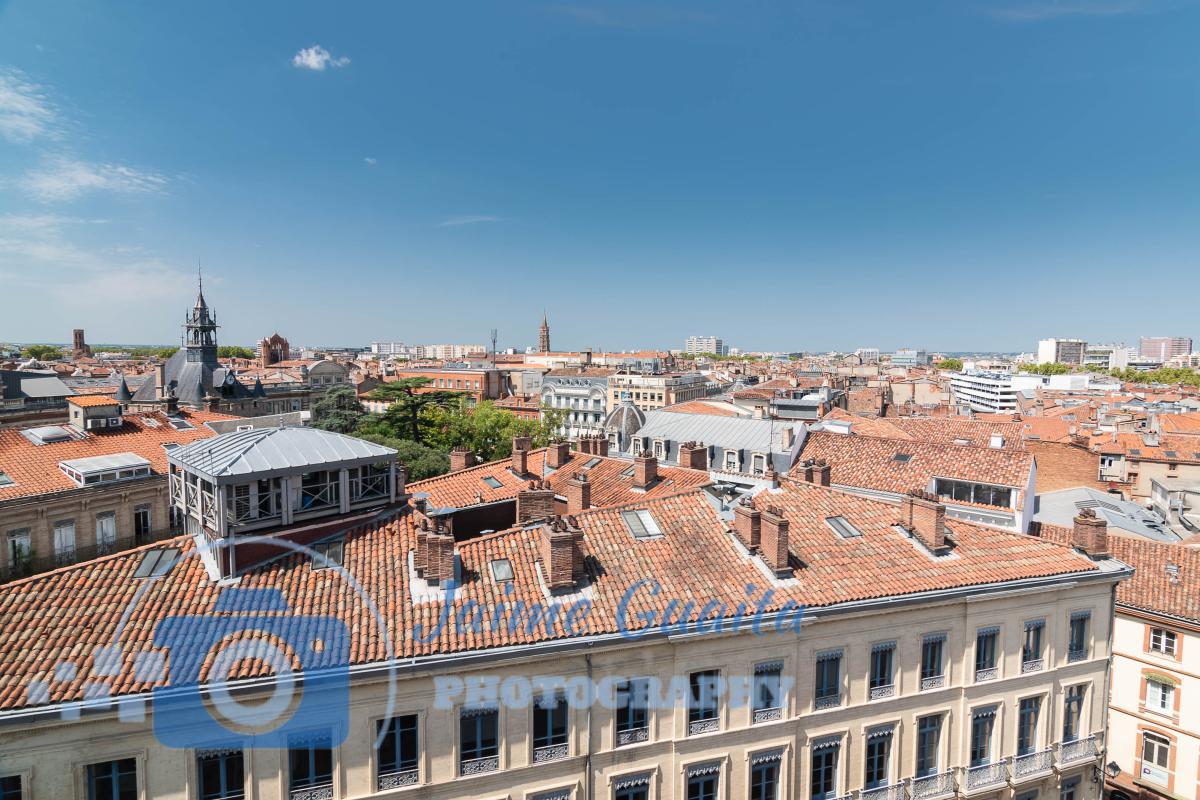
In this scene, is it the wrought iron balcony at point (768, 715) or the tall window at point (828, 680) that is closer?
the wrought iron balcony at point (768, 715)

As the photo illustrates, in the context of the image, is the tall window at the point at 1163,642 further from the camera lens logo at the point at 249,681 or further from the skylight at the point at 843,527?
the camera lens logo at the point at 249,681

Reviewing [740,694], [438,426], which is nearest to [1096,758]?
[740,694]

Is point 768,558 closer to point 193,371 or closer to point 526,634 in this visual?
point 526,634

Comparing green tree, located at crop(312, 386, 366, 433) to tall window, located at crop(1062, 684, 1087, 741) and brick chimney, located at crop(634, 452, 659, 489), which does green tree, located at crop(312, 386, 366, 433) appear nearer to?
brick chimney, located at crop(634, 452, 659, 489)

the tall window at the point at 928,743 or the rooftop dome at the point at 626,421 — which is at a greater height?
the rooftop dome at the point at 626,421

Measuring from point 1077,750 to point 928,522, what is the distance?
8.65 meters

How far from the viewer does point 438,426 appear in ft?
189

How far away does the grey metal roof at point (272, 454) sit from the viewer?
53.5 ft

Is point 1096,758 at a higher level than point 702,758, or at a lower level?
lower

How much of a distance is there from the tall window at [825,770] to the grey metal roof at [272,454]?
14.4m

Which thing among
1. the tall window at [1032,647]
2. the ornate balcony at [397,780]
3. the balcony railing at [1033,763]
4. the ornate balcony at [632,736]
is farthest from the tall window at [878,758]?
the ornate balcony at [397,780]

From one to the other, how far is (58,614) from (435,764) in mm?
8459

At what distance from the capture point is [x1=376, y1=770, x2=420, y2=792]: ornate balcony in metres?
13.4

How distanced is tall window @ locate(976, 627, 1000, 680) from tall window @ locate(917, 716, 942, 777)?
1.80 metres
